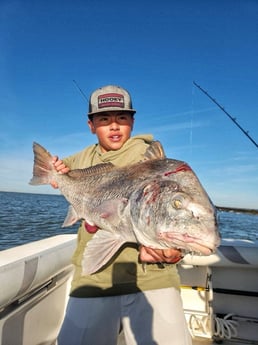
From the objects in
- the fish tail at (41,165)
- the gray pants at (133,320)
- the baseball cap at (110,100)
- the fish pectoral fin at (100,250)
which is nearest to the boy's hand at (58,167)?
the fish tail at (41,165)

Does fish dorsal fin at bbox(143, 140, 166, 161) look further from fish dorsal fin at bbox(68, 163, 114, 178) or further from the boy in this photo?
the boy

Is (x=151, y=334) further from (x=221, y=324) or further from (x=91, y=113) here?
(x=221, y=324)

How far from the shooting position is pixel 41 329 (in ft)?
13.6

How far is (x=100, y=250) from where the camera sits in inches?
98.7

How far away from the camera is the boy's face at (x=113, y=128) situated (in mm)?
3170

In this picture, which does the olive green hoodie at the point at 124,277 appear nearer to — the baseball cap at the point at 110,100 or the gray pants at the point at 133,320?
the gray pants at the point at 133,320

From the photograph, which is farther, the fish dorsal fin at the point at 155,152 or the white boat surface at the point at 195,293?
the white boat surface at the point at 195,293

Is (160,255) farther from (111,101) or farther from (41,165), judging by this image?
(41,165)

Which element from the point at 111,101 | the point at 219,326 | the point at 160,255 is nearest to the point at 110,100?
the point at 111,101

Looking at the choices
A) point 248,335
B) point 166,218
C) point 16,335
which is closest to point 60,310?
point 16,335

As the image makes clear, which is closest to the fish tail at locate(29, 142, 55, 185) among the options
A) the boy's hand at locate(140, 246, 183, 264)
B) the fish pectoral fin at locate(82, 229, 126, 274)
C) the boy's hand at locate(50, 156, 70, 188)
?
the boy's hand at locate(50, 156, 70, 188)

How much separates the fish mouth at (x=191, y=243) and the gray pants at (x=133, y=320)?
921 millimetres

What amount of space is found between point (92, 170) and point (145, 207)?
100 centimetres

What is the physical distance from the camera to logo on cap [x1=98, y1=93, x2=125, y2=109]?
3.07 metres
